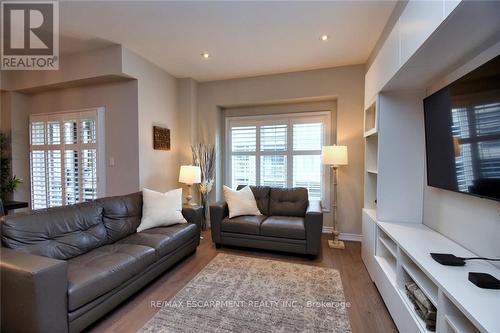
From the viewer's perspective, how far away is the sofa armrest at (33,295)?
1.35 metres

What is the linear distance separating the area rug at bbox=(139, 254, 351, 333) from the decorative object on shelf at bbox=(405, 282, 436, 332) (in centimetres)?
51

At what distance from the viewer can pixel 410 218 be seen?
2.27 meters

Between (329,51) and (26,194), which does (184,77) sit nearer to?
(329,51)

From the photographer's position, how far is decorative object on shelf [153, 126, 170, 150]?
3678 mm

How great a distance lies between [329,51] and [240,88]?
5.36 feet

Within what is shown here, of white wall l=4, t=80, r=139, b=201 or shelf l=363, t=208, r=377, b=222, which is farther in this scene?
white wall l=4, t=80, r=139, b=201

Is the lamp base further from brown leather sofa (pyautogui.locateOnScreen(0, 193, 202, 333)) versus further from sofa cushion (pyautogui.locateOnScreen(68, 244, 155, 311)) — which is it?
sofa cushion (pyautogui.locateOnScreen(68, 244, 155, 311))

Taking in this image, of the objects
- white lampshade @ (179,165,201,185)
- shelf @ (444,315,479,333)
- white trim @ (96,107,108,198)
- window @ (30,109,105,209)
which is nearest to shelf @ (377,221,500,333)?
shelf @ (444,315,479,333)

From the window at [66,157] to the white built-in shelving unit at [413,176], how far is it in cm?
388

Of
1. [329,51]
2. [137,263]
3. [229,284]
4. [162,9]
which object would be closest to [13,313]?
[137,263]

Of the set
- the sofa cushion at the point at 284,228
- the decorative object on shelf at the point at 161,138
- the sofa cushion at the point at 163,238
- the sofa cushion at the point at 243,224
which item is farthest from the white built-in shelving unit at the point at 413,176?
the decorative object on shelf at the point at 161,138

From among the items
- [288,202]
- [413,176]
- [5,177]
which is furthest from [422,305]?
[5,177]

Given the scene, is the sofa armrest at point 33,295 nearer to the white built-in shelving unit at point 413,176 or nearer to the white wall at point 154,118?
the white wall at point 154,118

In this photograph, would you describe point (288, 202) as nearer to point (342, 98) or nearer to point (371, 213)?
point (371, 213)
